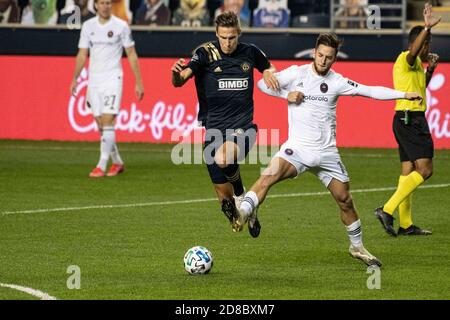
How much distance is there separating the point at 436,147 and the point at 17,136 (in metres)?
8.13

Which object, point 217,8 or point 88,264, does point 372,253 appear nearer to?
point 88,264

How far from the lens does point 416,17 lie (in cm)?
2706

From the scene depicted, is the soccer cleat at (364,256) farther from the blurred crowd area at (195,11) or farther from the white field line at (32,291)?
the blurred crowd area at (195,11)

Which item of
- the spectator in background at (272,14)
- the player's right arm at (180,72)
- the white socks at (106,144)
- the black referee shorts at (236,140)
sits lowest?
the white socks at (106,144)

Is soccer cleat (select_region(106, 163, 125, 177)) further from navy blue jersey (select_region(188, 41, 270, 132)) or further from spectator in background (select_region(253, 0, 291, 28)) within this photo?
spectator in background (select_region(253, 0, 291, 28))

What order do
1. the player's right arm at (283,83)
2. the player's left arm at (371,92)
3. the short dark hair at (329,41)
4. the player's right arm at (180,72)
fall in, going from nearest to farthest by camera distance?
the short dark hair at (329,41) → the player's left arm at (371,92) → the player's right arm at (283,83) → the player's right arm at (180,72)

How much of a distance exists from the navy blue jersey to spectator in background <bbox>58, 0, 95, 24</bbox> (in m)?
13.9

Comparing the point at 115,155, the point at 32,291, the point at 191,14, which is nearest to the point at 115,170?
the point at 115,155

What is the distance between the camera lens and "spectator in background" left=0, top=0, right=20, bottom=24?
86.8ft

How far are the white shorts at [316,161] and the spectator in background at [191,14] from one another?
596 inches

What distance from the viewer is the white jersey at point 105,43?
19234mm

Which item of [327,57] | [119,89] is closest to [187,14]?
[119,89]
